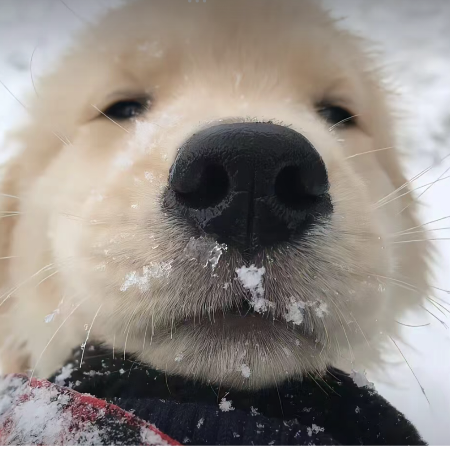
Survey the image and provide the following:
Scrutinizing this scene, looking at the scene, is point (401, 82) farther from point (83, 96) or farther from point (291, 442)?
point (291, 442)

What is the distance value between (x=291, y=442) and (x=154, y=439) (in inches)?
15.6

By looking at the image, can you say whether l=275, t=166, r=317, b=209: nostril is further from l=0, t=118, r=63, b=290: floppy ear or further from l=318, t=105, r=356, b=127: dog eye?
l=0, t=118, r=63, b=290: floppy ear

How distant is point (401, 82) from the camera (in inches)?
133

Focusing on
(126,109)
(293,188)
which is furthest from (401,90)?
(293,188)

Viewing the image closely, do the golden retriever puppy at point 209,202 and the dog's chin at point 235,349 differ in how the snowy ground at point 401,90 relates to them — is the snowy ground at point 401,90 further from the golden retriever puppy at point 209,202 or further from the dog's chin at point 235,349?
the dog's chin at point 235,349

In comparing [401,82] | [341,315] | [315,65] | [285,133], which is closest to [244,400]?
[341,315]

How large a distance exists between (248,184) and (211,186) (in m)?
0.11

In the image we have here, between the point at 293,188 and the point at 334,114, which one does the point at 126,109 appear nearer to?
the point at 334,114

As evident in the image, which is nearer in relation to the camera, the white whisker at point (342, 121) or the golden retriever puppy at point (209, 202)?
the golden retriever puppy at point (209, 202)

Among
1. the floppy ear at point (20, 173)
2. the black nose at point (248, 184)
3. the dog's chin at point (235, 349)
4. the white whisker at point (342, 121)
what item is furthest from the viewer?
the floppy ear at point (20, 173)

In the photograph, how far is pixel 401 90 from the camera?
10.9ft

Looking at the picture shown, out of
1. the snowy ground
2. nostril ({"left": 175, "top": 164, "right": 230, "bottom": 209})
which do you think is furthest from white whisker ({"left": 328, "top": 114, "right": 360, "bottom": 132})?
nostril ({"left": 175, "top": 164, "right": 230, "bottom": 209})

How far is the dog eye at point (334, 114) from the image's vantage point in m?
2.58

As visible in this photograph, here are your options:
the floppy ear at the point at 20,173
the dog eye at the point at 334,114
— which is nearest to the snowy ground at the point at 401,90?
the floppy ear at the point at 20,173
